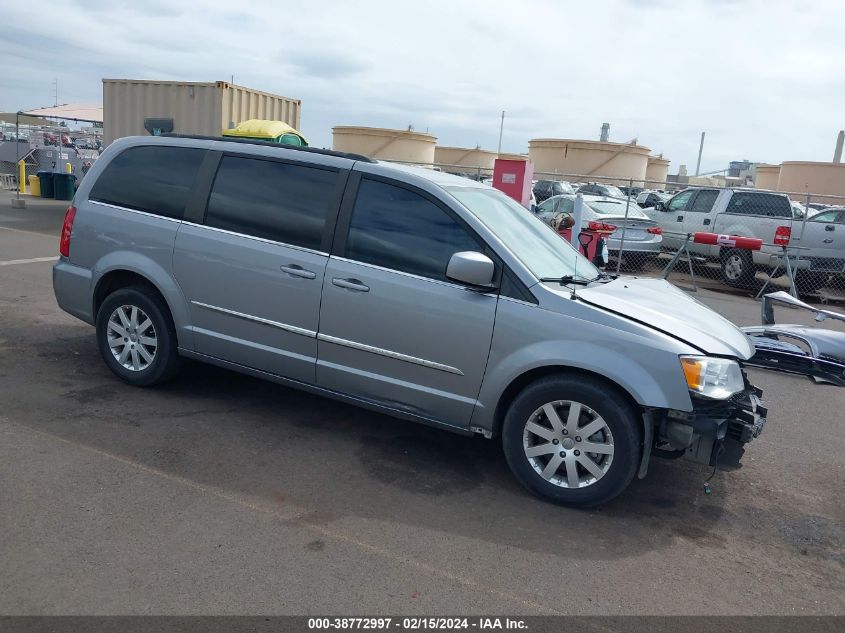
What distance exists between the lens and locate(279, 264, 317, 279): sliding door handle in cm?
471

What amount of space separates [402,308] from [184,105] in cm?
1333

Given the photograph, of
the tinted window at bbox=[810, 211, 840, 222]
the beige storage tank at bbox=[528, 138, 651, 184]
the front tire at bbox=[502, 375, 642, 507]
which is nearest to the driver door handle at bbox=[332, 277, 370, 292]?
the front tire at bbox=[502, 375, 642, 507]

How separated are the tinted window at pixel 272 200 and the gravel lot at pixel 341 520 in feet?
4.36

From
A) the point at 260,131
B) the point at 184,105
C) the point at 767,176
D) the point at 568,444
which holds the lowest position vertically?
the point at 568,444

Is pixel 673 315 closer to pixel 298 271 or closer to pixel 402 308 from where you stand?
pixel 402 308

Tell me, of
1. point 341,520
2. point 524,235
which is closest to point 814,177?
point 524,235

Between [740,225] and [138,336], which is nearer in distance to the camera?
[138,336]

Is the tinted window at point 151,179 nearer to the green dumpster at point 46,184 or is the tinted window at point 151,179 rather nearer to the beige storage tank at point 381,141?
the green dumpster at point 46,184

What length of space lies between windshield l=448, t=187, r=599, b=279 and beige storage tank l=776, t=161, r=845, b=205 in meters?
31.1

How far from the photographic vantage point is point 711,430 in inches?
157

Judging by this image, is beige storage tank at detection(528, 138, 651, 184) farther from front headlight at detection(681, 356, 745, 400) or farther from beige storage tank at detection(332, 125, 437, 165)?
front headlight at detection(681, 356, 745, 400)
